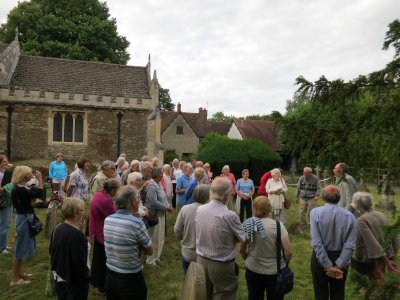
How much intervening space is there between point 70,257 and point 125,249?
559 mm

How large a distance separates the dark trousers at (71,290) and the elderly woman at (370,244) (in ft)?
10.4

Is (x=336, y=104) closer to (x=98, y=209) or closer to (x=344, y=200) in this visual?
(x=98, y=209)

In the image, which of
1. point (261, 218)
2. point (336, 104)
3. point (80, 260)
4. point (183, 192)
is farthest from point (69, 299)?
point (183, 192)

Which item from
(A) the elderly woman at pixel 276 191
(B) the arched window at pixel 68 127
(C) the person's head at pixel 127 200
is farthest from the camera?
(B) the arched window at pixel 68 127

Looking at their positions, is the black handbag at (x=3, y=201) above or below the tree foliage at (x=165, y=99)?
below

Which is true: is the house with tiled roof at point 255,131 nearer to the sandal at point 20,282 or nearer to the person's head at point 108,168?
the person's head at point 108,168

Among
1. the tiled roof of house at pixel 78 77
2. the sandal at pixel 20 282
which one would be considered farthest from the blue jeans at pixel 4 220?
the tiled roof of house at pixel 78 77

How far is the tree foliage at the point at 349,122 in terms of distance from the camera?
303 cm

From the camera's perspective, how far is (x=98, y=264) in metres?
4.62

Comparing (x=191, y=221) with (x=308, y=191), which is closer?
(x=191, y=221)

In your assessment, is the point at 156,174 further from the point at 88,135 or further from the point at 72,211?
the point at 88,135

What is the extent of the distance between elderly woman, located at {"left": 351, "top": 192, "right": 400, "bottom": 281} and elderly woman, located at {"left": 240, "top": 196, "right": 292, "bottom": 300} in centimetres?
113

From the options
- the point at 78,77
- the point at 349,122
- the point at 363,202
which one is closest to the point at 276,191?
the point at 363,202

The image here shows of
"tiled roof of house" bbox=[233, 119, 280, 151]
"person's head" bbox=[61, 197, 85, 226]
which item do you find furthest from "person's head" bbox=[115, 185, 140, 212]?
"tiled roof of house" bbox=[233, 119, 280, 151]
